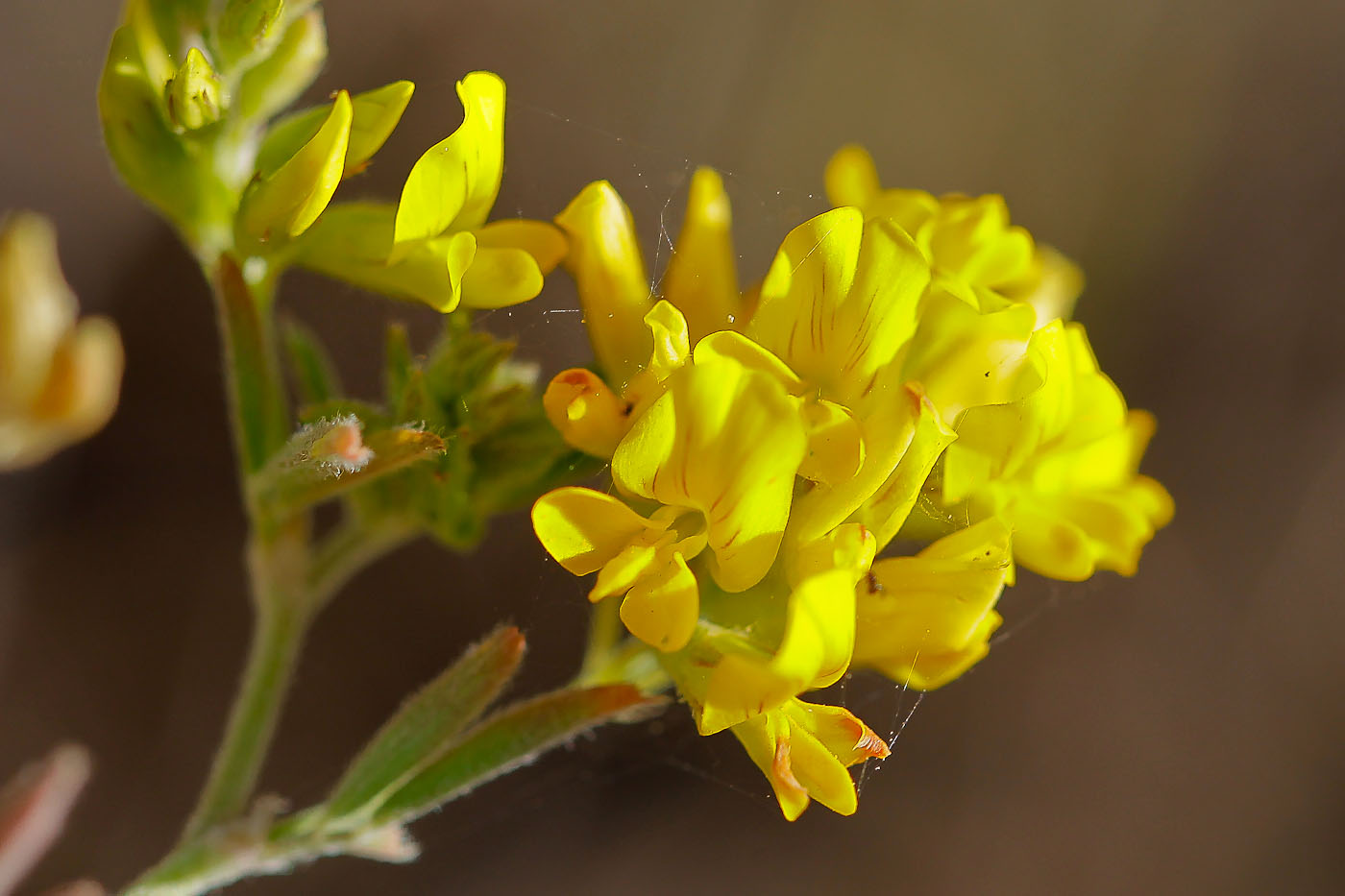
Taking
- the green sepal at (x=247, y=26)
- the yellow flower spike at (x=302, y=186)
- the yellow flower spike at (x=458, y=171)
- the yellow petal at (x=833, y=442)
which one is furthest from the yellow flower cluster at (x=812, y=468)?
the green sepal at (x=247, y=26)

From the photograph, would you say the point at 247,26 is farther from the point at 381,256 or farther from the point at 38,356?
the point at 38,356

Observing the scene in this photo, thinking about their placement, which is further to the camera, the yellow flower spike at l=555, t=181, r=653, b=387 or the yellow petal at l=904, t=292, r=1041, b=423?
the yellow flower spike at l=555, t=181, r=653, b=387

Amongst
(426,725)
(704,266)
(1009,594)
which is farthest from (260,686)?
(1009,594)

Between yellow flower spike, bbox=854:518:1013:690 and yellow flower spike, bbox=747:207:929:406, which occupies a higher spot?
yellow flower spike, bbox=747:207:929:406

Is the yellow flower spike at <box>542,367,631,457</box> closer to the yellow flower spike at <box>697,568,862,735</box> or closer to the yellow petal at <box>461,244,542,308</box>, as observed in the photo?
the yellow petal at <box>461,244,542,308</box>

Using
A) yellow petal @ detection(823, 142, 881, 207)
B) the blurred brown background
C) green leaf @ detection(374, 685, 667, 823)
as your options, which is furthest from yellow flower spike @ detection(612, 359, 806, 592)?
the blurred brown background

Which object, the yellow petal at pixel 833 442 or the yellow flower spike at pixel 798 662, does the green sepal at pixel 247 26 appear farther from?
the yellow flower spike at pixel 798 662
